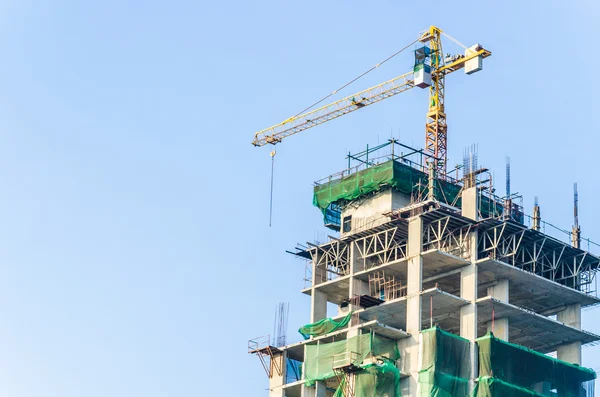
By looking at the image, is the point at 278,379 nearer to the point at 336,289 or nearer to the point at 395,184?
the point at 336,289

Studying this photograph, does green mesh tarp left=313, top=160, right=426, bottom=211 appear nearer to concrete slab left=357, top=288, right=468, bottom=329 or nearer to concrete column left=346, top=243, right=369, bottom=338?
concrete column left=346, top=243, right=369, bottom=338

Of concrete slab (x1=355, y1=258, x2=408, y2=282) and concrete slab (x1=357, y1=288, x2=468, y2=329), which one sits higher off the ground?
concrete slab (x1=355, y1=258, x2=408, y2=282)

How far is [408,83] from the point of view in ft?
591

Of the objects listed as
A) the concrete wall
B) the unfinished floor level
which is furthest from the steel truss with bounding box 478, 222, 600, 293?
the concrete wall

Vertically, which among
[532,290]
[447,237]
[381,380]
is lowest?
[381,380]

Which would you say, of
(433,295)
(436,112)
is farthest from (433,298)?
(436,112)

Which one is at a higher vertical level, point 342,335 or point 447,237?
point 447,237

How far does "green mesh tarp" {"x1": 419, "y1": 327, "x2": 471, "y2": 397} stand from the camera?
13700 centimetres

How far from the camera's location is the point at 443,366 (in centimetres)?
13788

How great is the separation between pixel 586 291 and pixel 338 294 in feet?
75.1

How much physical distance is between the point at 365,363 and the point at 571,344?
2181cm

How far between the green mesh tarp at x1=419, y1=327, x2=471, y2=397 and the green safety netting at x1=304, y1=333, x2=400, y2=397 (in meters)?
2.78

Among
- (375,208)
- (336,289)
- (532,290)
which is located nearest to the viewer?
(532,290)

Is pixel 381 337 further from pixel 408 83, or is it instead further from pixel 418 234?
pixel 408 83
